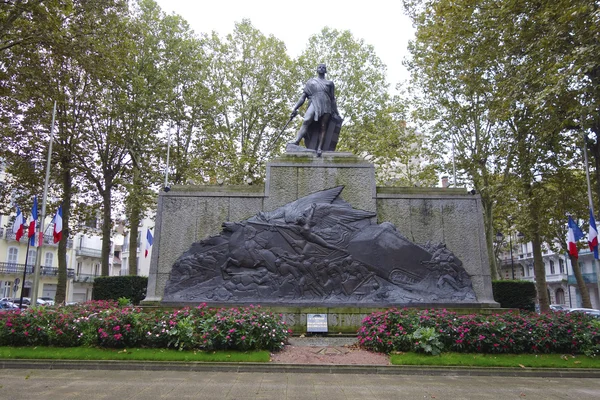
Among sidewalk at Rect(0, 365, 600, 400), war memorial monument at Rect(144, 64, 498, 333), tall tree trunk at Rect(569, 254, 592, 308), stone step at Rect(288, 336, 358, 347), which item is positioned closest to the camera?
sidewalk at Rect(0, 365, 600, 400)

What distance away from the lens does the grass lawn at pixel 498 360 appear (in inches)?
376

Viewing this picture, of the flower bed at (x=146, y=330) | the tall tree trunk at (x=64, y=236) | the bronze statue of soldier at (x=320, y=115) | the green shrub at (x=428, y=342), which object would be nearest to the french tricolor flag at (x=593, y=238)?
the bronze statue of soldier at (x=320, y=115)

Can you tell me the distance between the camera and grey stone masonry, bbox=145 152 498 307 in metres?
14.2

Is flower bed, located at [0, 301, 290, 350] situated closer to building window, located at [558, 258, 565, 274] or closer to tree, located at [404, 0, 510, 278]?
tree, located at [404, 0, 510, 278]

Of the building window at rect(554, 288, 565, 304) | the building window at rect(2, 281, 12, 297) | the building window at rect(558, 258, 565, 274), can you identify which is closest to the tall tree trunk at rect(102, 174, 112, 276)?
the building window at rect(2, 281, 12, 297)

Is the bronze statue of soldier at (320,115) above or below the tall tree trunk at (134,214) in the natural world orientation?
above

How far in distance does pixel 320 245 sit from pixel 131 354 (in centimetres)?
613

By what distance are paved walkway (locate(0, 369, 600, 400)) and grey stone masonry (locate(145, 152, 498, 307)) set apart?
18.0ft

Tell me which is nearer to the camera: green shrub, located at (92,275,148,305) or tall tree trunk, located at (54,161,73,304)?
green shrub, located at (92,275,148,305)

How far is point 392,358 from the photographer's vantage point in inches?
386

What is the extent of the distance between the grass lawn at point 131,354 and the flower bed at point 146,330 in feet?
0.86

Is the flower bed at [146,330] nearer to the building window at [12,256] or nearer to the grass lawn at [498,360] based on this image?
the grass lawn at [498,360]

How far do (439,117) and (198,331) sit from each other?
828 inches

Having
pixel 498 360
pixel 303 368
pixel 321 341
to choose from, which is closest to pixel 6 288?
pixel 321 341
